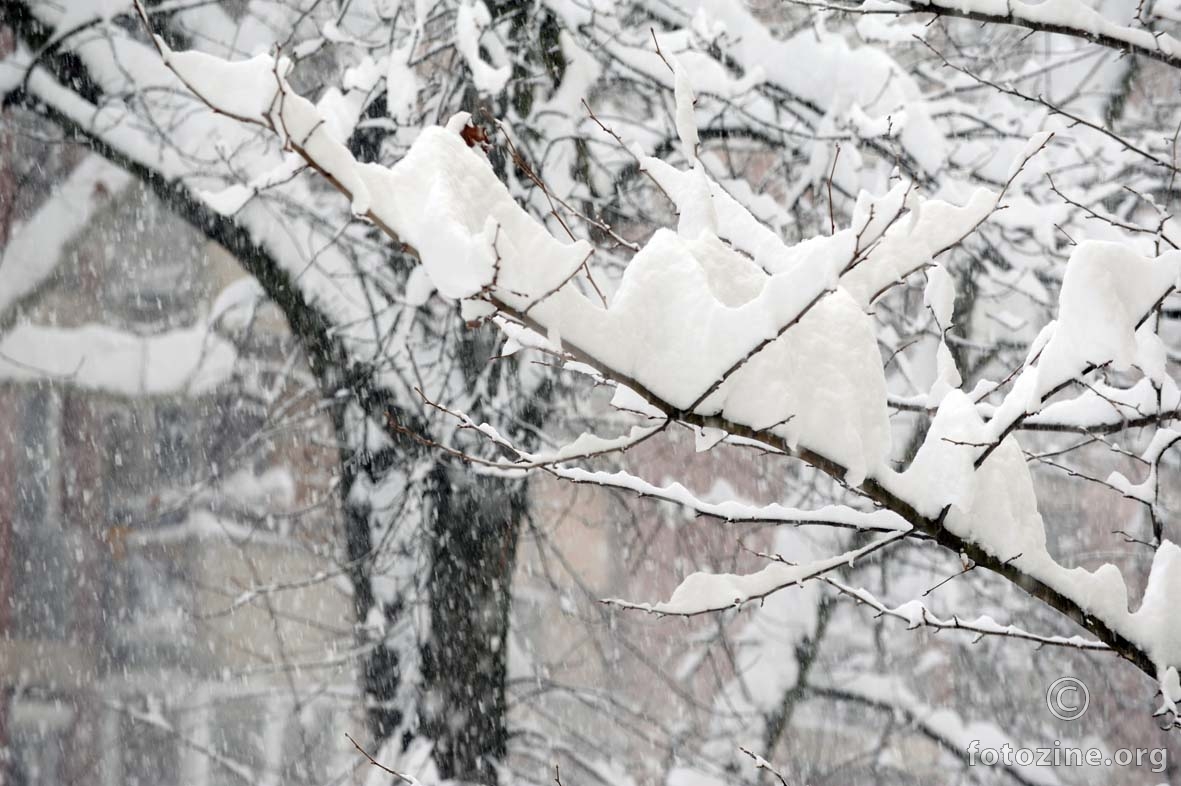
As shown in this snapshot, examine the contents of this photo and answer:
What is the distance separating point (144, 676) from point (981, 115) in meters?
11.9

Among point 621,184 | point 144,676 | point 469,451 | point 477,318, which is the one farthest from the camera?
point 144,676

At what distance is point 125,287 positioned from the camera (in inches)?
503

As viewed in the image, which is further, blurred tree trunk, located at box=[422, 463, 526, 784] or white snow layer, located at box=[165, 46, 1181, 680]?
blurred tree trunk, located at box=[422, 463, 526, 784]

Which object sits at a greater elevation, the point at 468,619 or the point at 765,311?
the point at 765,311

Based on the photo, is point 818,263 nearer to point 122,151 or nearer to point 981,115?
point 122,151

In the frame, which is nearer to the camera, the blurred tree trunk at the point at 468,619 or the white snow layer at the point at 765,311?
the white snow layer at the point at 765,311

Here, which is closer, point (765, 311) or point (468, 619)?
point (765, 311)

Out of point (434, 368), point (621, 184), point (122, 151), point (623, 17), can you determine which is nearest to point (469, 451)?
point (434, 368)

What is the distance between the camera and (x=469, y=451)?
428 centimetres

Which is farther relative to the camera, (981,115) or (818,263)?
(981,115)

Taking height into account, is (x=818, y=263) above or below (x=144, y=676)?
above

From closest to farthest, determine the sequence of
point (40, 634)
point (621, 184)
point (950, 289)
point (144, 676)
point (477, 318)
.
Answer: point (477, 318) → point (950, 289) → point (621, 184) → point (40, 634) → point (144, 676)

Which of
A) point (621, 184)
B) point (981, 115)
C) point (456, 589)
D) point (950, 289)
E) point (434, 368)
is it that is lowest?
point (456, 589)

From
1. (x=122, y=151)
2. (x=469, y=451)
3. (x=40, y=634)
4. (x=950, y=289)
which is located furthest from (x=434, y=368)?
(x=40, y=634)
